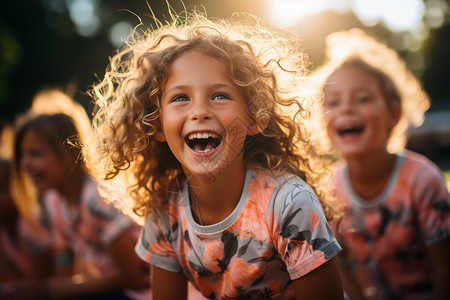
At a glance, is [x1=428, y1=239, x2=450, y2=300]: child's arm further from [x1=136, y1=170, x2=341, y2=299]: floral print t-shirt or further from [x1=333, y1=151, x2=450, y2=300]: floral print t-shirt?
[x1=136, y1=170, x2=341, y2=299]: floral print t-shirt

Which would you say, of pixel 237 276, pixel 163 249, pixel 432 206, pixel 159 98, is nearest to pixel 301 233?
pixel 237 276

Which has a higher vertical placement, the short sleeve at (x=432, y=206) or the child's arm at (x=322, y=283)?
the short sleeve at (x=432, y=206)

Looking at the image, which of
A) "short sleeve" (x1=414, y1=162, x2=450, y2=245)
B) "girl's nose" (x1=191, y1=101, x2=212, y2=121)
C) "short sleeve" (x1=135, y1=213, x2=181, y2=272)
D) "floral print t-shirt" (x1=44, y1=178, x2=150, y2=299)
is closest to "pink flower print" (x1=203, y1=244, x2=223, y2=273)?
"short sleeve" (x1=135, y1=213, x2=181, y2=272)

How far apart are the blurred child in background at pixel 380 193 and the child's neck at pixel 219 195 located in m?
0.77

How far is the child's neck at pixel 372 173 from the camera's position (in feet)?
8.57

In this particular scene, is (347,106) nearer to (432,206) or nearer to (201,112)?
(432,206)

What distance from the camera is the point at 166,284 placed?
199 centimetres

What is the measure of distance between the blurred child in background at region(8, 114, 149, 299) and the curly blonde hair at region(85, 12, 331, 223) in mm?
764

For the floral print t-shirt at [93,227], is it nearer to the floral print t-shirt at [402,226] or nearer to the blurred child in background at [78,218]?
the blurred child in background at [78,218]

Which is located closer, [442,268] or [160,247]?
[160,247]

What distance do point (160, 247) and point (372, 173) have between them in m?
1.44

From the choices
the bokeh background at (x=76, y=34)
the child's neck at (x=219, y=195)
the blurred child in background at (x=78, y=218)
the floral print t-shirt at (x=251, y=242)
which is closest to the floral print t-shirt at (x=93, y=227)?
the blurred child in background at (x=78, y=218)

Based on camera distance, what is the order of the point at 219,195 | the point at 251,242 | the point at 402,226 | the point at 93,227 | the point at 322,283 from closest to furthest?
the point at 322,283, the point at 251,242, the point at 219,195, the point at 402,226, the point at 93,227

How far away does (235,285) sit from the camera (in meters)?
1.77
